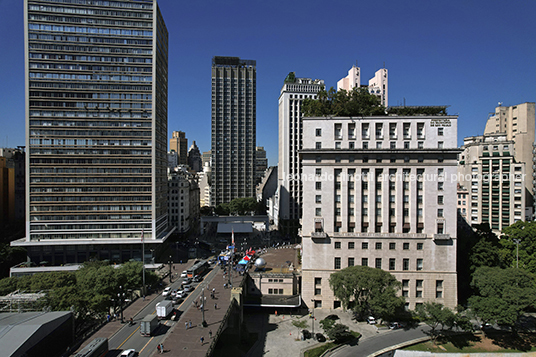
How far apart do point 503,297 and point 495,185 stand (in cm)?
6571

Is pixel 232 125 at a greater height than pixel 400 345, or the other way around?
pixel 232 125

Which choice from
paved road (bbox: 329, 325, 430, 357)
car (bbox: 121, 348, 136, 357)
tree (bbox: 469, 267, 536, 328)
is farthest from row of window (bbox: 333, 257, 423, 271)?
car (bbox: 121, 348, 136, 357)

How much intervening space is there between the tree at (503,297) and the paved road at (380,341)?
1038cm

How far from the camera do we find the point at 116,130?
304 ft

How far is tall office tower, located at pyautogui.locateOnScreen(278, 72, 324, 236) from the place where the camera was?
136625mm

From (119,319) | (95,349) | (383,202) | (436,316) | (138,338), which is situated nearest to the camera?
(95,349)

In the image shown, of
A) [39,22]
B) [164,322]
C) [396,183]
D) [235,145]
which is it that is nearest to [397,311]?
[396,183]

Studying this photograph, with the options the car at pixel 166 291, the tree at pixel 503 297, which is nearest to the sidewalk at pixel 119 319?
the car at pixel 166 291

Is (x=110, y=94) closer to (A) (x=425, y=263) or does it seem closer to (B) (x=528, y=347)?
(A) (x=425, y=263)

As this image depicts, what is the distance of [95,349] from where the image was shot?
119 ft

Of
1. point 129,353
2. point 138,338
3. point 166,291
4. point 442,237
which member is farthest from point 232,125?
point 129,353

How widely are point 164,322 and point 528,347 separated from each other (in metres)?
60.8

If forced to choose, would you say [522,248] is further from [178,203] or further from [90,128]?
[90,128]

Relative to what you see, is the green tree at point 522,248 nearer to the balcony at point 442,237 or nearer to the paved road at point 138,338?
the balcony at point 442,237
